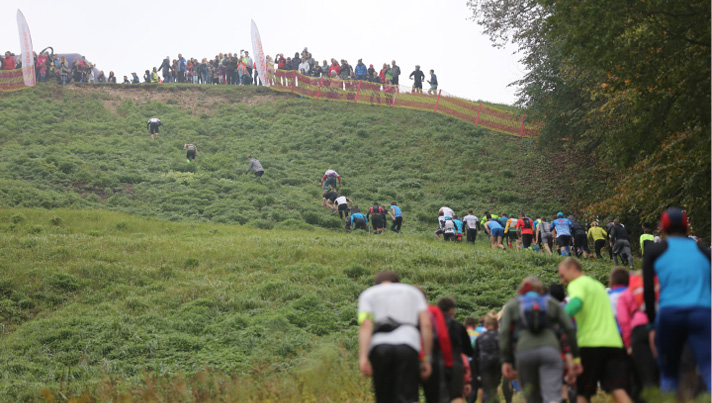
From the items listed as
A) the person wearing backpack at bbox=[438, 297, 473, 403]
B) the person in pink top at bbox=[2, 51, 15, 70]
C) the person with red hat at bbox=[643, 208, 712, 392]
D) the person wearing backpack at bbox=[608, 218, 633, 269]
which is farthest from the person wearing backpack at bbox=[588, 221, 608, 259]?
the person in pink top at bbox=[2, 51, 15, 70]

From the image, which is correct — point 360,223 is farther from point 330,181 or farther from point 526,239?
point 526,239

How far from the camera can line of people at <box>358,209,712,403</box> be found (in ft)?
20.1

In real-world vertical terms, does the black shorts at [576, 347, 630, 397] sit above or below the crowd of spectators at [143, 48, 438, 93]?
below

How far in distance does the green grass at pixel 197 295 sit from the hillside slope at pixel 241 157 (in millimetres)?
4950

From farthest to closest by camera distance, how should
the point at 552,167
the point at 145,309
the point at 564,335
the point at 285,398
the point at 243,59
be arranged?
1. the point at 243,59
2. the point at 552,167
3. the point at 145,309
4. the point at 285,398
5. the point at 564,335

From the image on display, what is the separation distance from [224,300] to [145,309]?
1.85 metres

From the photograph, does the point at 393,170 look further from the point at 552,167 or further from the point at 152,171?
the point at 152,171

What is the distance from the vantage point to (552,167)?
34500 mm

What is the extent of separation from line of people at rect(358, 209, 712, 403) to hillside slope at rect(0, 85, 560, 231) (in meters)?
20.8

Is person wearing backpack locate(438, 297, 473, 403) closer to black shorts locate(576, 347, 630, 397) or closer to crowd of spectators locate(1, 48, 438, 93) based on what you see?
black shorts locate(576, 347, 630, 397)

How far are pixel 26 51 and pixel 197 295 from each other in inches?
1201

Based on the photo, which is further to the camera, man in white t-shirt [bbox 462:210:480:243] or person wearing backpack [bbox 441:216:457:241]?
person wearing backpack [bbox 441:216:457:241]

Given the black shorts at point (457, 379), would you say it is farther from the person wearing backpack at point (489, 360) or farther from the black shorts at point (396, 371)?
the black shorts at point (396, 371)

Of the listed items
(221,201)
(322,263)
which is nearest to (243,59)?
(221,201)
